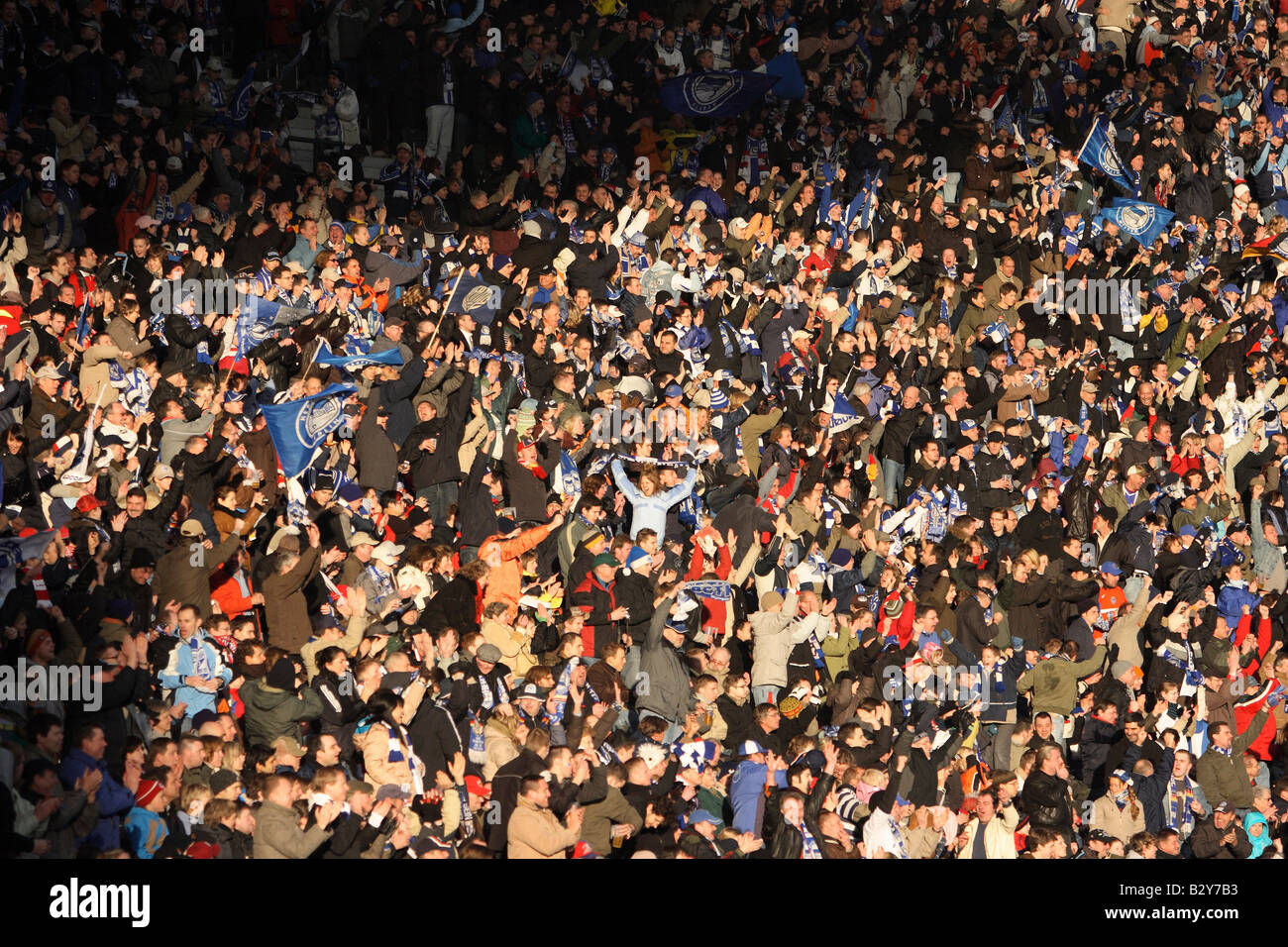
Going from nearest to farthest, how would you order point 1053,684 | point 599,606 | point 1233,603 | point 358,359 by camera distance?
point 599,606 → point 1053,684 → point 1233,603 → point 358,359

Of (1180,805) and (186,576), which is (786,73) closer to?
(1180,805)

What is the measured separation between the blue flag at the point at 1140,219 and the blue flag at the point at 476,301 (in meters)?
7.69

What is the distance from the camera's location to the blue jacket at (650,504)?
13477 mm

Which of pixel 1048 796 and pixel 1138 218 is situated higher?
pixel 1138 218

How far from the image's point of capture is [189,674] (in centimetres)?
1096

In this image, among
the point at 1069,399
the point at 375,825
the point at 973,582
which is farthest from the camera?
the point at 1069,399

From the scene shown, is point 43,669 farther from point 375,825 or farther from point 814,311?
point 814,311

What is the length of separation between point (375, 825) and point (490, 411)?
496 cm

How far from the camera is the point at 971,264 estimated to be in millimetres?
18656

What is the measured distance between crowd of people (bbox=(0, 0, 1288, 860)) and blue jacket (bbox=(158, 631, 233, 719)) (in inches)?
1.4

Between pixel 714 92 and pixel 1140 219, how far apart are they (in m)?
4.90

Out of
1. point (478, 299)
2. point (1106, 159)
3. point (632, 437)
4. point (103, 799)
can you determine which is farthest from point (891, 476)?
point (103, 799)

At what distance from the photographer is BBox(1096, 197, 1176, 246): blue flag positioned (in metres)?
19.8

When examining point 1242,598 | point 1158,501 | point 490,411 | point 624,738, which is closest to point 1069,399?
point 1158,501
